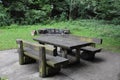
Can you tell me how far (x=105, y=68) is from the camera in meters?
4.26

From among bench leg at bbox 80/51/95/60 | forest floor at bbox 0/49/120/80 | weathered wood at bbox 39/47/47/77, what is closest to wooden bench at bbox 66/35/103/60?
bench leg at bbox 80/51/95/60

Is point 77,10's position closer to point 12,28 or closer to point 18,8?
point 18,8

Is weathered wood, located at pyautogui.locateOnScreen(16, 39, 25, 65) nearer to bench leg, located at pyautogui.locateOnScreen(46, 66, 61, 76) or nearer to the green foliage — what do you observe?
bench leg, located at pyautogui.locateOnScreen(46, 66, 61, 76)

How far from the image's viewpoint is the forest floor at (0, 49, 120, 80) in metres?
3.75

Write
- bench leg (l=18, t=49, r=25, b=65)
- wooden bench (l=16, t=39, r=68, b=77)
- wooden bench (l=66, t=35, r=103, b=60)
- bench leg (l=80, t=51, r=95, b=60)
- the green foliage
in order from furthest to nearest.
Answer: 1. the green foliage
2. bench leg (l=80, t=51, r=95, b=60)
3. wooden bench (l=66, t=35, r=103, b=60)
4. bench leg (l=18, t=49, r=25, b=65)
5. wooden bench (l=16, t=39, r=68, b=77)

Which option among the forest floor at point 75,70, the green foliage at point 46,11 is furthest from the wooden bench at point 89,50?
the green foliage at point 46,11

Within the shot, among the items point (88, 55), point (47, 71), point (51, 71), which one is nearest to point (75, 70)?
point (51, 71)

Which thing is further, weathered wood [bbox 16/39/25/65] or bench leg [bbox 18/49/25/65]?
bench leg [bbox 18/49/25/65]

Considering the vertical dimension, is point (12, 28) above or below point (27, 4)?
below

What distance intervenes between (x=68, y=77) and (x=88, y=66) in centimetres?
83

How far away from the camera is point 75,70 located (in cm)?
414

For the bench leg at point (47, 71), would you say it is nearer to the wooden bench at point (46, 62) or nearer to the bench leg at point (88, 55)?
the wooden bench at point (46, 62)

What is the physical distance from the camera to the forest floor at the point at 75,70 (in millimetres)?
3752

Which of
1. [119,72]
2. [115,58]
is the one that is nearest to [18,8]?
[115,58]
